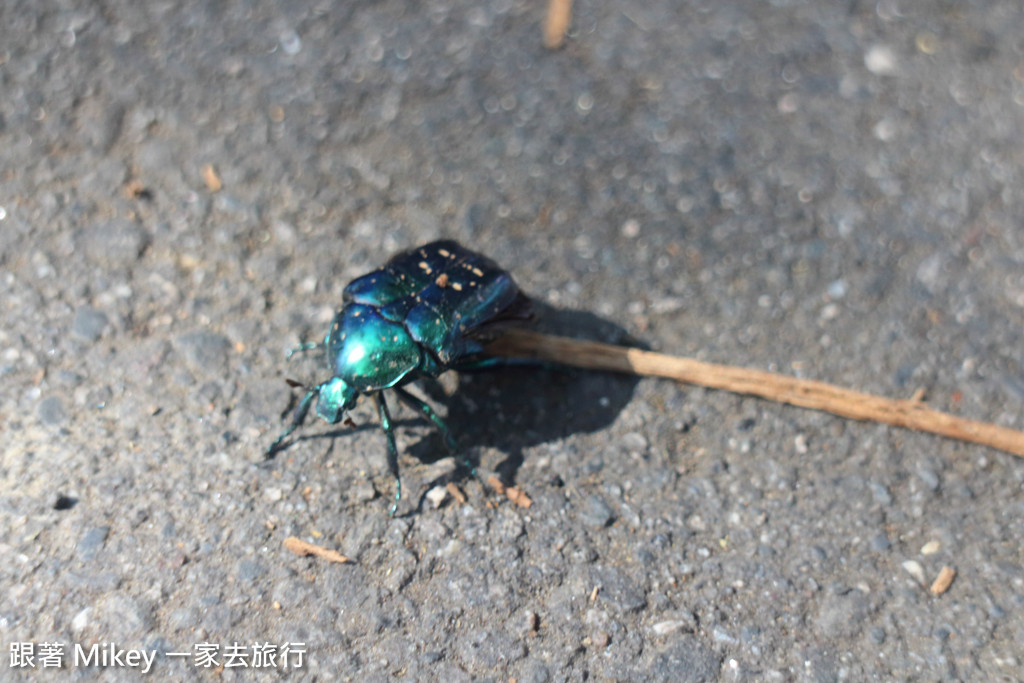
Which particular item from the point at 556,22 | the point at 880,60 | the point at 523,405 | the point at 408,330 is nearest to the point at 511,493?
the point at 523,405

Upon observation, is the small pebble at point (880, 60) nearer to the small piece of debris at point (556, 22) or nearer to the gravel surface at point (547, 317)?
the gravel surface at point (547, 317)

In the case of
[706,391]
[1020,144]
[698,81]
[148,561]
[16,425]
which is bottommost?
[1020,144]

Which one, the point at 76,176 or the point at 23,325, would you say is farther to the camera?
the point at 76,176

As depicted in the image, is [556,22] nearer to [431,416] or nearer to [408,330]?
[408,330]

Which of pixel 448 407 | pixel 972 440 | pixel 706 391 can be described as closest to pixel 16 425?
pixel 448 407

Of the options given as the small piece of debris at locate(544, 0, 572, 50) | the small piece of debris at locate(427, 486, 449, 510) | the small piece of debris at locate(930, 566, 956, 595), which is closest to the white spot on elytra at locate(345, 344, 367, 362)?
the small piece of debris at locate(427, 486, 449, 510)

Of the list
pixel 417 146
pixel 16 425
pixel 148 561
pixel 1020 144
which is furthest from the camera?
pixel 1020 144

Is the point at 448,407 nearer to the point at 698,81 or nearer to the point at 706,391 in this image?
the point at 706,391
